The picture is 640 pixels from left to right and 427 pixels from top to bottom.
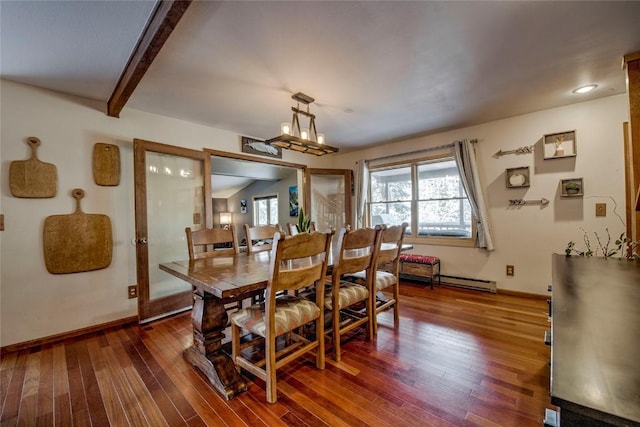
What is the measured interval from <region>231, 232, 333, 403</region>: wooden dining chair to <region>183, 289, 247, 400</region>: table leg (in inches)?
3.5

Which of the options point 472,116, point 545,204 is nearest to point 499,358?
point 545,204

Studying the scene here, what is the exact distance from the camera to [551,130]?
3107 mm

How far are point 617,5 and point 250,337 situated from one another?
3.39 metres

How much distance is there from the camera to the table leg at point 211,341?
1.70m

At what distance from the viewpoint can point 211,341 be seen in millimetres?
1792

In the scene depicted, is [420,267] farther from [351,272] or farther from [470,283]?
[351,272]

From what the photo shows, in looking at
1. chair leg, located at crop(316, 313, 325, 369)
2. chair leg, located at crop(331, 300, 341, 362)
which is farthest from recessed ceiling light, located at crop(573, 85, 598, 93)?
chair leg, located at crop(316, 313, 325, 369)

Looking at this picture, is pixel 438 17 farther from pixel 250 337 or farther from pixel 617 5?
pixel 250 337

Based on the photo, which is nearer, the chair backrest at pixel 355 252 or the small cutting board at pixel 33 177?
the chair backrest at pixel 355 252

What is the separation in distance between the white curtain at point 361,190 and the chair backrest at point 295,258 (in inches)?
122

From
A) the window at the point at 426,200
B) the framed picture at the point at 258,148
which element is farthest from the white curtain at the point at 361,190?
the framed picture at the point at 258,148

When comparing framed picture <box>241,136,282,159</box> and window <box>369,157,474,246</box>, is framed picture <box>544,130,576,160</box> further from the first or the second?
framed picture <box>241,136,282,159</box>

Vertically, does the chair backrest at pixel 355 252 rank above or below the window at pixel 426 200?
below

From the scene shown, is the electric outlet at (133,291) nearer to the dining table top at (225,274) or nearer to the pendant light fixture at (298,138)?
the dining table top at (225,274)
